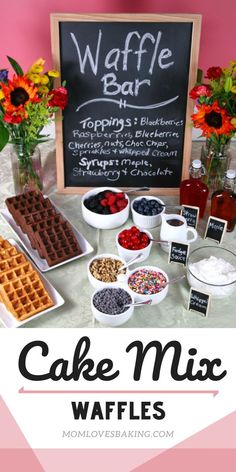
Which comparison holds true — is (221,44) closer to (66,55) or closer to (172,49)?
(172,49)

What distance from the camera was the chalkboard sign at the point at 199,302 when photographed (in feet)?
5.51

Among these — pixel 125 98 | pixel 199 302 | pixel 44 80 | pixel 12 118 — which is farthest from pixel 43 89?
pixel 199 302

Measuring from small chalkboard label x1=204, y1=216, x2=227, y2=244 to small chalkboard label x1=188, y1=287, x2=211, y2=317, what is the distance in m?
0.35

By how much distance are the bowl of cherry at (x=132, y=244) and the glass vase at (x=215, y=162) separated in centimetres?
43

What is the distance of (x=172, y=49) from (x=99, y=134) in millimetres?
412

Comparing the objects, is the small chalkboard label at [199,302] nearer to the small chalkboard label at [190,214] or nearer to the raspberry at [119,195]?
the small chalkboard label at [190,214]

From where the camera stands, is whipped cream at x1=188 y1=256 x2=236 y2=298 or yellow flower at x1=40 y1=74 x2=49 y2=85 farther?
yellow flower at x1=40 y1=74 x2=49 y2=85

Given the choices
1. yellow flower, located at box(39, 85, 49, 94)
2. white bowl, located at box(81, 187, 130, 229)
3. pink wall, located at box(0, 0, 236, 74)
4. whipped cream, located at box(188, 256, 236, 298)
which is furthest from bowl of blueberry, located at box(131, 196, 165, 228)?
pink wall, located at box(0, 0, 236, 74)

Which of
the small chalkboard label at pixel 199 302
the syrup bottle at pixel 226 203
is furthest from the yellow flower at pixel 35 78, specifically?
the small chalkboard label at pixel 199 302

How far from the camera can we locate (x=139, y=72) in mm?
1936

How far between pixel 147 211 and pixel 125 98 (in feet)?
1.38

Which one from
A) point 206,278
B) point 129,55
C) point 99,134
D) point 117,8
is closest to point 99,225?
point 99,134

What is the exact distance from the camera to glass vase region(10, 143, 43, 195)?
203 cm

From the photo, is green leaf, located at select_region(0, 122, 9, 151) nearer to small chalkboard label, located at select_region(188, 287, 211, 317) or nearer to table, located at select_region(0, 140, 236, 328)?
table, located at select_region(0, 140, 236, 328)
